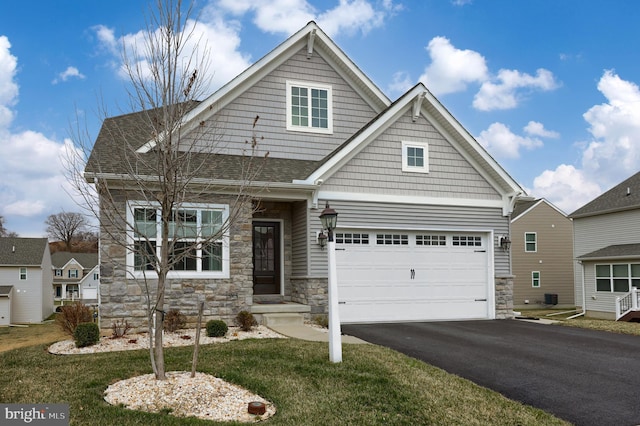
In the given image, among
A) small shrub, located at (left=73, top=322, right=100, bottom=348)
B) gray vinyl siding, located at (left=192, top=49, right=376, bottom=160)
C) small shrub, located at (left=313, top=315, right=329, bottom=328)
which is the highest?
gray vinyl siding, located at (left=192, top=49, right=376, bottom=160)

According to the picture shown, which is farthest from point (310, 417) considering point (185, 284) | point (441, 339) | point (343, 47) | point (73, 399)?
point (343, 47)

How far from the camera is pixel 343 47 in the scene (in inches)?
593

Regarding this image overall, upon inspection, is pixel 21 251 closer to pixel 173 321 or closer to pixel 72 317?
pixel 72 317

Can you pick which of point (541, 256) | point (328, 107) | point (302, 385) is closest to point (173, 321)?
point (302, 385)

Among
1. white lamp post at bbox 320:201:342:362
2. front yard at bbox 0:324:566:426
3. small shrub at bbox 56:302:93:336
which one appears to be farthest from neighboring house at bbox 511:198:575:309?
small shrub at bbox 56:302:93:336

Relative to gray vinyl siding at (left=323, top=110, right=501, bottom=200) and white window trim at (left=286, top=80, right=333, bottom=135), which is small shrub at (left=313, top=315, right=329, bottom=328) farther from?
white window trim at (left=286, top=80, right=333, bottom=135)

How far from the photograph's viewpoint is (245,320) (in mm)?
11172

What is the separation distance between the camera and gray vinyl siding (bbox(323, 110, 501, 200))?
1320cm

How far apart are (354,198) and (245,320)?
13.7 ft

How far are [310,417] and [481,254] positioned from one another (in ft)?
33.2

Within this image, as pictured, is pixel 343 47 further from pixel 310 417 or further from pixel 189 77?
pixel 310 417

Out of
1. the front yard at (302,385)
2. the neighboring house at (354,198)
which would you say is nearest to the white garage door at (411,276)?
the neighboring house at (354,198)

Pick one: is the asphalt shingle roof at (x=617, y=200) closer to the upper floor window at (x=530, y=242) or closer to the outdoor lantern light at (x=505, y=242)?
the upper floor window at (x=530, y=242)

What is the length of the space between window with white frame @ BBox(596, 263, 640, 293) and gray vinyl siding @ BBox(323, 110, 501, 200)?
10.7 metres
